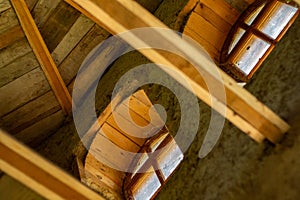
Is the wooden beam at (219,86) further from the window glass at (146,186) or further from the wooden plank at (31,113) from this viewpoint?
the wooden plank at (31,113)

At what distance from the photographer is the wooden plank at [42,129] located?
162 inches

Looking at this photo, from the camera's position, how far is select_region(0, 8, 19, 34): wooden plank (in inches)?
143

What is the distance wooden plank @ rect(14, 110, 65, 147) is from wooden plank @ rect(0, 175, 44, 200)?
2.32 metres

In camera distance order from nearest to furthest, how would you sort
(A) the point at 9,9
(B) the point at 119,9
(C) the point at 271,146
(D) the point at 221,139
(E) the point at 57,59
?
1. (B) the point at 119,9
2. (C) the point at 271,146
3. (D) the point at 221,139
4. (A) the point at 9,9
5. (E) the point at 57,59

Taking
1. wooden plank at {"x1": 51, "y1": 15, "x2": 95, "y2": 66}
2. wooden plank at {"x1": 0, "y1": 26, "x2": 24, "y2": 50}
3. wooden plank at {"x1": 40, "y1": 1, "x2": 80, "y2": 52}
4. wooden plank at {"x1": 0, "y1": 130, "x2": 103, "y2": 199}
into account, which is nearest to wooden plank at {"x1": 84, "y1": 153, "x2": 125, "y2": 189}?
wooden plank at {"x1": 51, "y1": 15, "x2": 95, "y2": 66}

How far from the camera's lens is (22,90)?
3922 mm

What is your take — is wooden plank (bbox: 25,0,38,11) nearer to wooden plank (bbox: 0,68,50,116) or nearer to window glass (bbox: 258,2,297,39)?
wooden plank (bbox: 0,68,50,116)

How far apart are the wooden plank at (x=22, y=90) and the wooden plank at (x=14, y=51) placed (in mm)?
169

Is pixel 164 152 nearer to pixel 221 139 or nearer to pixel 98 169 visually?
pixel 98 169

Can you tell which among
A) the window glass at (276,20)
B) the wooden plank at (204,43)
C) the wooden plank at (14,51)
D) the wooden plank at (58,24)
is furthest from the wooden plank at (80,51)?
the window glass at (276,20)

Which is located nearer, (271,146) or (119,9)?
(119,9)

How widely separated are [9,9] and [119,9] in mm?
2229

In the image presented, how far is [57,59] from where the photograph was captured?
153 inches

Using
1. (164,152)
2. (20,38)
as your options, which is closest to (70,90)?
(20,38)
